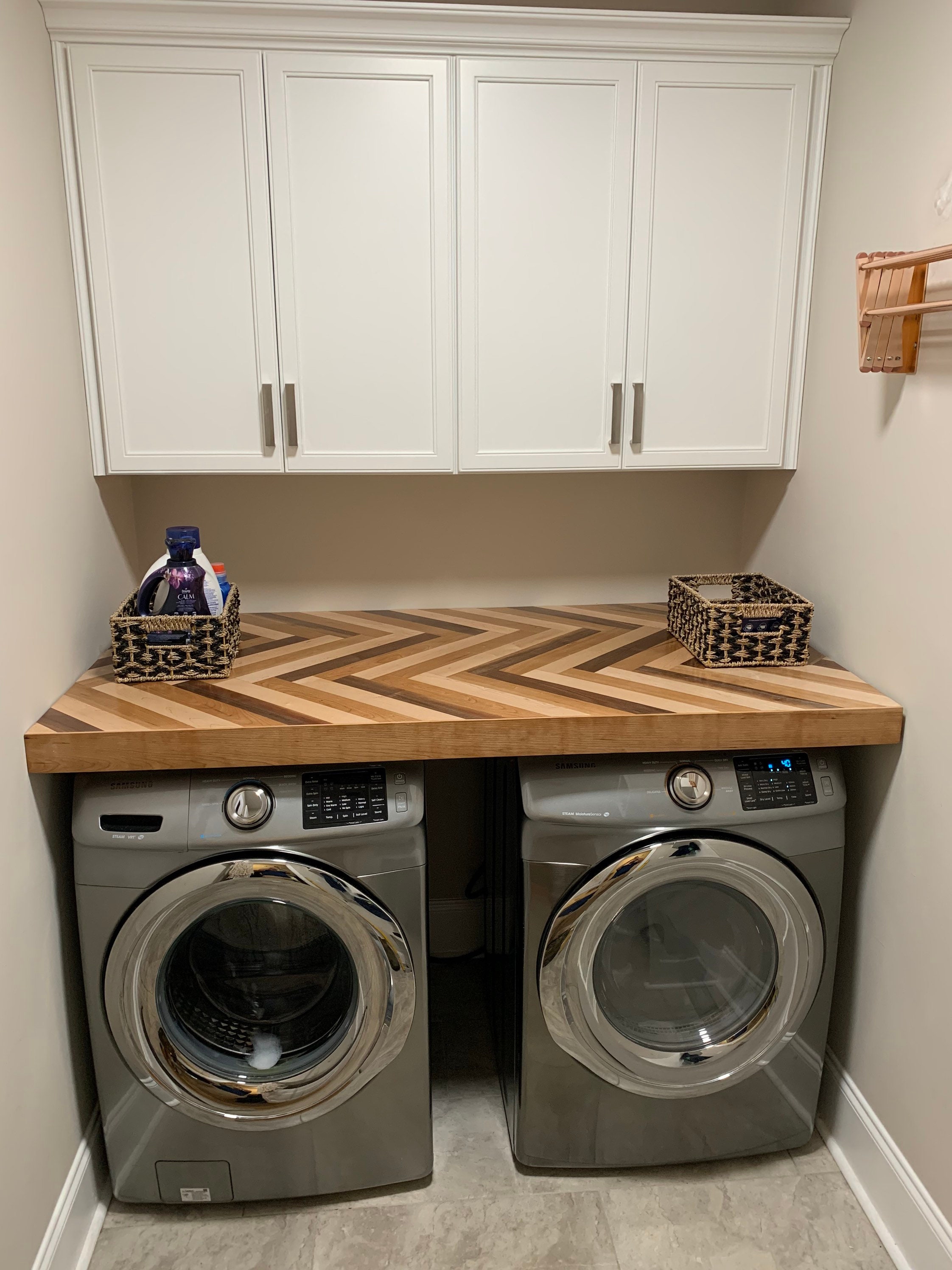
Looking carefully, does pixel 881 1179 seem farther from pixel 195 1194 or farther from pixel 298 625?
pixel 298 625

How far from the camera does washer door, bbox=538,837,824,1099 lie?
1.71 m

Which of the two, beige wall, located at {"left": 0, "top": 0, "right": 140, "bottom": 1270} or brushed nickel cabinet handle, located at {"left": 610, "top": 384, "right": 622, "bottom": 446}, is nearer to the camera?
A: beige wall, located at {"left": 0, "top": 0, "right": 140, "bottom": 1270}

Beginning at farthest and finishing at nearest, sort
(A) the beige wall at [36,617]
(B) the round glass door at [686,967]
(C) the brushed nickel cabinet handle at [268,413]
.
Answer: (C) the brushed nickel cabinet handle at [268,413] → (B) the round glass door at [686,967] → (A) the beige wall at [36,617]

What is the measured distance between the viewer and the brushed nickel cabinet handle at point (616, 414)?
2020 millimetres

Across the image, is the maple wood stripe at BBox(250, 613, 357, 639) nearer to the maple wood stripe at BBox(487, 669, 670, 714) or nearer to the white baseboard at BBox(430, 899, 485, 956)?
the maple wood stripe at BBox(487, 669, 670, 714)

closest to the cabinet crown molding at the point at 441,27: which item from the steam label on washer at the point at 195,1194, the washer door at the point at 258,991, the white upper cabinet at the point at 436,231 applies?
the white upper cabinet at the point at 436,231

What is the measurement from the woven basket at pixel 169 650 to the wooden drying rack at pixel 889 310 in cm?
138

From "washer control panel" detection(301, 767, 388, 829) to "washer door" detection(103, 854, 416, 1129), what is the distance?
9 cm

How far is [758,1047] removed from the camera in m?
1.82

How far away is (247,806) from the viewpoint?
1.61 metres

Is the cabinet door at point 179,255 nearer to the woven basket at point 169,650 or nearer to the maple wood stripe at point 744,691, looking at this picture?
the woven basket at point 169,650

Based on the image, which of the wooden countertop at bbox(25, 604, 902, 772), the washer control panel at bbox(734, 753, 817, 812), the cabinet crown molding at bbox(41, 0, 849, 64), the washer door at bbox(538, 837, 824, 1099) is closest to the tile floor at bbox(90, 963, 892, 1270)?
the washer door at bbox(538, 837, 824, 1099)

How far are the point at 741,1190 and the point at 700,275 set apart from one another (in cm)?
198

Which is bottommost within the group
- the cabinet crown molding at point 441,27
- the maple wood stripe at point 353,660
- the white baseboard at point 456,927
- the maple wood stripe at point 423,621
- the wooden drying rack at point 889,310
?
the white baseboard at point 456,927
